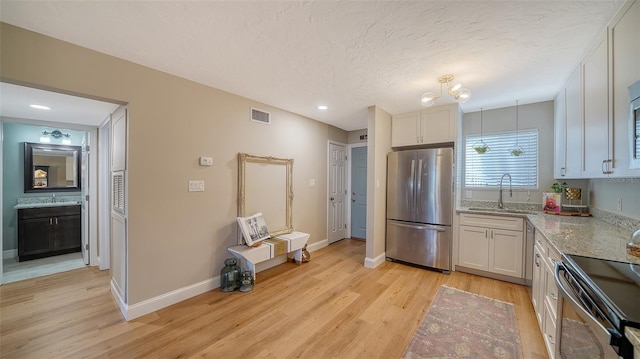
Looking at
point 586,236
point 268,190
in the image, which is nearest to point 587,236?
point 586,236

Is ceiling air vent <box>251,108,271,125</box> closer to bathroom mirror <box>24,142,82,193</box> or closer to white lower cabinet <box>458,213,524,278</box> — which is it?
white lower cabinet <box>458,213,524,278</box>

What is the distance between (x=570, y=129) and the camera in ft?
7.75

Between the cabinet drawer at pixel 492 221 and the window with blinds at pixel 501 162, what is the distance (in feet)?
2.51

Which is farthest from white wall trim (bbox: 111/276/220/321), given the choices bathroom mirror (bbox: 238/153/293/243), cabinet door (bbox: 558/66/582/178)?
cabinet door (bbox: 558/66/582/178)

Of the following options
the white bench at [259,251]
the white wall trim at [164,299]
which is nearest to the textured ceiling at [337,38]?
the white bench at [259,251]

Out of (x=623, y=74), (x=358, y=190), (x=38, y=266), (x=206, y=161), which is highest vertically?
(x=623, y=74)

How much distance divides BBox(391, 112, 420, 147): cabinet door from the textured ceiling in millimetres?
1037

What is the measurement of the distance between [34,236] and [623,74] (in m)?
7.21

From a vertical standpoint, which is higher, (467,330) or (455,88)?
(455,88)

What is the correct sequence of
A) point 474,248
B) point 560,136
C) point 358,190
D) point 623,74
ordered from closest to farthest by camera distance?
point 623,74 → point 560,136 → point 474,248 → point 358,190

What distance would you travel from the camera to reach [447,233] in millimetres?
3352

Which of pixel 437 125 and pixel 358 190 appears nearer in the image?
pixel 437 125

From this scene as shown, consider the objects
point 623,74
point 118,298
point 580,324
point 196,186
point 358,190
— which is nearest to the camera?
point 580,324

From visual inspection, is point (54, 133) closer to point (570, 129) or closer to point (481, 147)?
point (481, 147)
